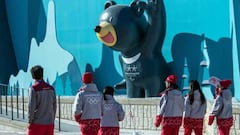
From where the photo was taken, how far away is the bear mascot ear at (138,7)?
1538 cm

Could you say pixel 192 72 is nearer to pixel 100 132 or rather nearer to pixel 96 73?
pixel 96 73

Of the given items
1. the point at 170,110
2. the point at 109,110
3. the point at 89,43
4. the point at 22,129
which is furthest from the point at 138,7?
the point at 109,110

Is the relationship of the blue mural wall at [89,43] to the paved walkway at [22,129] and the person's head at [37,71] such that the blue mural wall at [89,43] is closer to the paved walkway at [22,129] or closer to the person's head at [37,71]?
the paved walkway at [22,129]

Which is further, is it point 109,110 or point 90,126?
point 109,110

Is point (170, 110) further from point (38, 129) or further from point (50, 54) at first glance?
point (50, 54)

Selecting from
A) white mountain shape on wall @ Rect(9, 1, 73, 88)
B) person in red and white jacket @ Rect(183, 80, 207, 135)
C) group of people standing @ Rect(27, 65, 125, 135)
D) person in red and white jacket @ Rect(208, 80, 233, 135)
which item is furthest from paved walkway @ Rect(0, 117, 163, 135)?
white mountain shape on wall @ Rect(9, 1, 73, 88)

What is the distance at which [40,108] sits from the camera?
346 inches

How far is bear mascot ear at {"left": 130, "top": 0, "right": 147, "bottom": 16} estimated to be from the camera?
15.4 metres

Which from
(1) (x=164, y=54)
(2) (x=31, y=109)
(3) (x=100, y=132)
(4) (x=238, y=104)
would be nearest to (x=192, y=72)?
(1) (x=164, y=54)

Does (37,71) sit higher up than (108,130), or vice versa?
(37,71)

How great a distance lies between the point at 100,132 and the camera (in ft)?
34.2

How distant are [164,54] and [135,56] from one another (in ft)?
3.29

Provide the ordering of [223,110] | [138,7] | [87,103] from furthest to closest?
[138,7] → [223,110] → [87,103]

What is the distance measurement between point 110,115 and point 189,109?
159 centimetres
